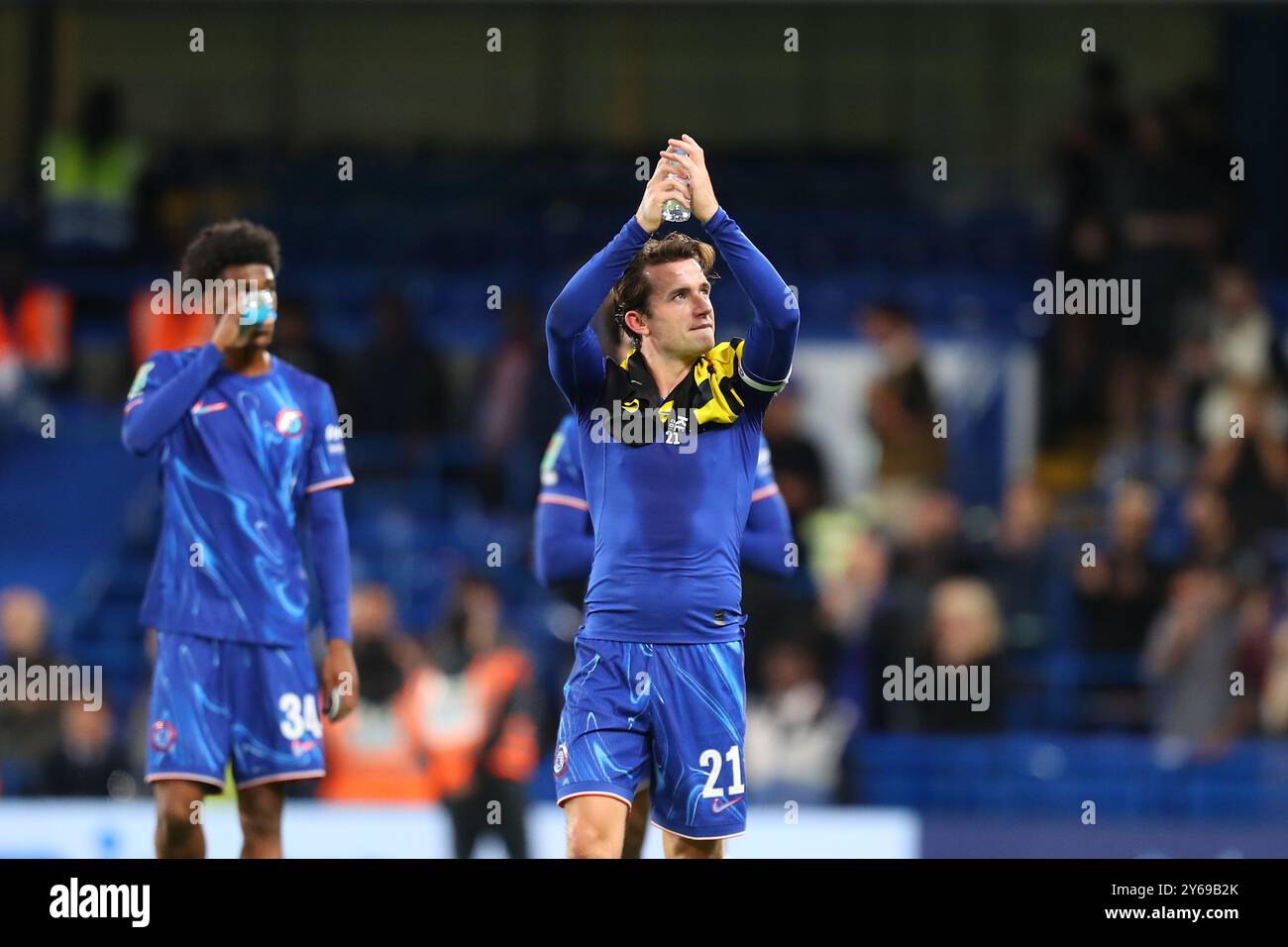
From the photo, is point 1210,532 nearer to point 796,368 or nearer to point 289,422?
point 796,368

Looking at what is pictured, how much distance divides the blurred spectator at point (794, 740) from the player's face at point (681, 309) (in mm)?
4656

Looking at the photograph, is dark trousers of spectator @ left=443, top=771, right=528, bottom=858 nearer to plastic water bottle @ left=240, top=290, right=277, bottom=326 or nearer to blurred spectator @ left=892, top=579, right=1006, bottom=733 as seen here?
blurred spectator @ left=892, top=579, right=1006, bottom=733

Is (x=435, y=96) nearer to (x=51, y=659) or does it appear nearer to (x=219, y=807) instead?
(x=51, y=659)

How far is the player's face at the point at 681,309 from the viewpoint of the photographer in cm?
601

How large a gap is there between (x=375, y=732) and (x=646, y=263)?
16.7 ft

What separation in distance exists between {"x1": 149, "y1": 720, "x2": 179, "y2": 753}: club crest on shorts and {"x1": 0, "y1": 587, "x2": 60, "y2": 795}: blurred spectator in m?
4.52

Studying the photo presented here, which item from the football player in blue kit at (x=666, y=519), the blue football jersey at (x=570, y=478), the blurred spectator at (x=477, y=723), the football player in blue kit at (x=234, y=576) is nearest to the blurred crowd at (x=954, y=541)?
the blurred spectator at (x=477, y=723)

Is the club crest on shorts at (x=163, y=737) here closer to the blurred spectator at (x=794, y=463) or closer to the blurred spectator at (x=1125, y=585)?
the blurred spectator at (x=794, y=463)

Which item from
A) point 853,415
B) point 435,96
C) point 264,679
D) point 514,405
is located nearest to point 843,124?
point 435,96

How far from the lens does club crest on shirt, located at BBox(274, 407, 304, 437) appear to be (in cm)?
655

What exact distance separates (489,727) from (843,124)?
8.84 m

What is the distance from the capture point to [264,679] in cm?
636

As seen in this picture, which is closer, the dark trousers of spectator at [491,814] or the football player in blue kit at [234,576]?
the football player in blue kit at [234,576]

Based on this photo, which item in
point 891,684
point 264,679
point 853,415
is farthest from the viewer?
point 853,415
